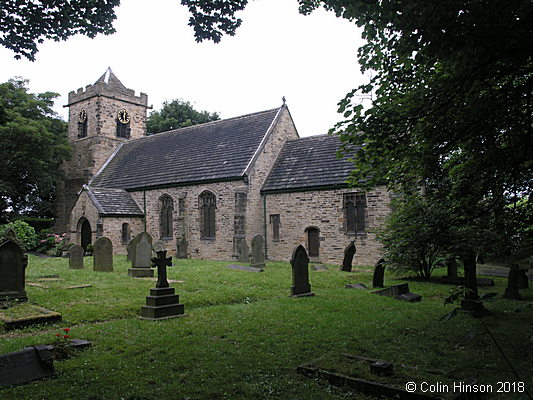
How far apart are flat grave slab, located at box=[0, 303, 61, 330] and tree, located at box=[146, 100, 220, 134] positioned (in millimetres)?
38416

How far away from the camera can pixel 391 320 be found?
26.0 feet

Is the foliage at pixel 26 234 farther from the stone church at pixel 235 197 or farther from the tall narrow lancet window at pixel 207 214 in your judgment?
the tall narrow lancet window at pixel 207 214

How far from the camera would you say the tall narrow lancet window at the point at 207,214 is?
23.0 m

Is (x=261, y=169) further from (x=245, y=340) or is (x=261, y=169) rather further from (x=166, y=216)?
(x=245, y=340)

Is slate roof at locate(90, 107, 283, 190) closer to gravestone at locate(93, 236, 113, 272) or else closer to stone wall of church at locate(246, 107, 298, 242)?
stone wall of church at locate(246, 107, 298, 242)

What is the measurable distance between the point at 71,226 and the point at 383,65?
75.1ft

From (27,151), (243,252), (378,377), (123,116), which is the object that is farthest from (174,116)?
(378,377)

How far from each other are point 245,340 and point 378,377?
262 cm

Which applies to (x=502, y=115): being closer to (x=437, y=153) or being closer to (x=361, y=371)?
(x=437, y=153)

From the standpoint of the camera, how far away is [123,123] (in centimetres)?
3381

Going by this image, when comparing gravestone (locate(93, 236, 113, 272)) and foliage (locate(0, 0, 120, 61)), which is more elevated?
foliage (locate(0, 0, 120, 61))

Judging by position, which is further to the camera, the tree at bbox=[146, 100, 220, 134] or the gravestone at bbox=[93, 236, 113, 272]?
the tree at bbox=[146, 100, 220, 134]

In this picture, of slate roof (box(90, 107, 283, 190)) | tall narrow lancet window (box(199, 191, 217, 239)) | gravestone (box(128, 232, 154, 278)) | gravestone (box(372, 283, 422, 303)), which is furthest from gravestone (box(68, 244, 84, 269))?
gravestone (box(372, 283, 422, 303))

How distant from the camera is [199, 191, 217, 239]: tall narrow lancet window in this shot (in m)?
23.0
